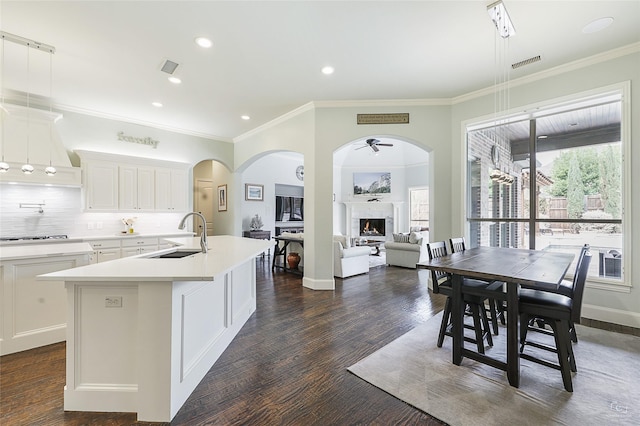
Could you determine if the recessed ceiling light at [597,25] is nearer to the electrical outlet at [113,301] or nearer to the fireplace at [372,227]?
the electrical outlet at [113,301]

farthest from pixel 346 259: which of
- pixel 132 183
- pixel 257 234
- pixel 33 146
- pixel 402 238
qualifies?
pixel 33 146

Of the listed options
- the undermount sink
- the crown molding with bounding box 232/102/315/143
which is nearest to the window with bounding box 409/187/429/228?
the crown molding with bounding box 232/102/315/143

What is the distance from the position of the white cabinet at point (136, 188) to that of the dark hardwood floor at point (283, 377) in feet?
9.87

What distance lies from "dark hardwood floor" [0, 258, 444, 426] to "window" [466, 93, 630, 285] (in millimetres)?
1811

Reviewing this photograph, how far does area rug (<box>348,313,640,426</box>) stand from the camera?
5.86 feet

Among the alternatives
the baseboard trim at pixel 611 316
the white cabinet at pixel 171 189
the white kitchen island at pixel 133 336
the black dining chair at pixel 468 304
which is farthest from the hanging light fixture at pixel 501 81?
the white cabinet at pixel 171 189

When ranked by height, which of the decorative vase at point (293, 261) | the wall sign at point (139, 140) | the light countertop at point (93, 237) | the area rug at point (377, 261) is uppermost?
the wall sign at point (139, 140)

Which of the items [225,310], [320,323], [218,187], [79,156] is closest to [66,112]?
[79,156]

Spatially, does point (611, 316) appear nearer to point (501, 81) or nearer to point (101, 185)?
point (501, 81)

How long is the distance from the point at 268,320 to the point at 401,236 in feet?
14.1

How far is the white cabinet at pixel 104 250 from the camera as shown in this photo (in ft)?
14.7

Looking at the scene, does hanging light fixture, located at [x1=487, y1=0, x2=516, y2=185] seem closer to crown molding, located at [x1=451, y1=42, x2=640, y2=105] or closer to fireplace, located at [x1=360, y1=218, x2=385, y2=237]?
crown molding, located at [x1=451, y1=42, x2=640, y2=105]

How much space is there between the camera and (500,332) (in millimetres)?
3006

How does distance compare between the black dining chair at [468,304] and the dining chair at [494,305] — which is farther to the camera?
the dining chair at [494,305]
